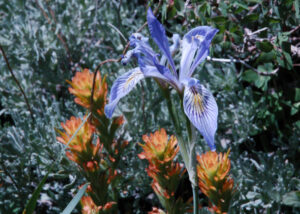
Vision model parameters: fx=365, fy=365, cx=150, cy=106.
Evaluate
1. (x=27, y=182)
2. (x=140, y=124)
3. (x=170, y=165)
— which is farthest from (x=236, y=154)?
(x=27, y=182)

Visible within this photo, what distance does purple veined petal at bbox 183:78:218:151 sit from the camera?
105 centimetres

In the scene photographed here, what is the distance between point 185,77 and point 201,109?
0.19 meters

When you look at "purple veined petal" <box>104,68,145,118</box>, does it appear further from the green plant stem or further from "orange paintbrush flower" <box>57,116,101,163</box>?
"orange paintbrush flower" <box>57,116,101,163</box>

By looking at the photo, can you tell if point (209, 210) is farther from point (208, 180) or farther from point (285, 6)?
point (285, 6)

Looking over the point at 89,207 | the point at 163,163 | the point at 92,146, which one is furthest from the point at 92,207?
the point at 163,163

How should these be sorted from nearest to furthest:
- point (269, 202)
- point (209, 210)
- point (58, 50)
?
point (209, 210), point (269, 202), point (58, 50)

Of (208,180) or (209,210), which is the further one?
(209,210)

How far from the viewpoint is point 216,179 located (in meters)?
1.31

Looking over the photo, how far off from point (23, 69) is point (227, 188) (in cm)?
189

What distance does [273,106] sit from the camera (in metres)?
2.18

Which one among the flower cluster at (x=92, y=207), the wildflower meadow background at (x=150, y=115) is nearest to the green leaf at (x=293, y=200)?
the wildflower meadow background at (x=150, y=115)

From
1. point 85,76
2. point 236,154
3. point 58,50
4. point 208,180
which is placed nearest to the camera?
point 208,180

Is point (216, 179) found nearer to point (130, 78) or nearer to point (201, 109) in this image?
point (201, 109)

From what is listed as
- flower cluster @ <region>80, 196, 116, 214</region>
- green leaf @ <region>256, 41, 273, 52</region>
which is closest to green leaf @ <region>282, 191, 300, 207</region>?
green leaf @ <region>256, 41, 273, 52</region>
